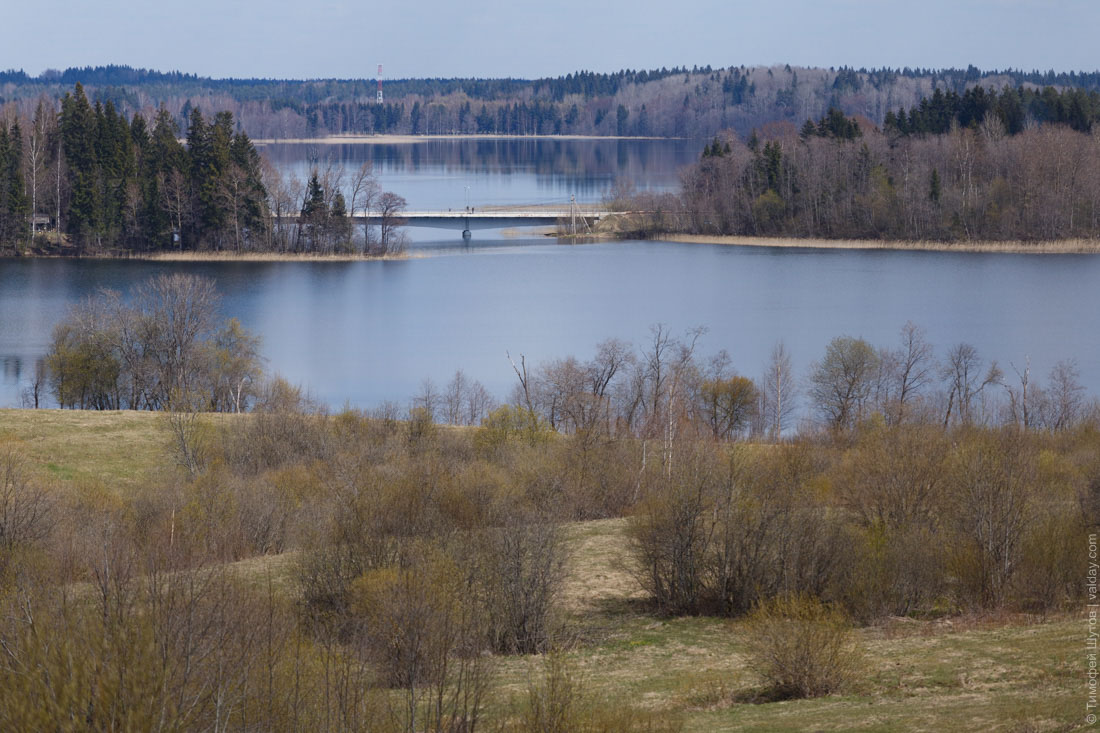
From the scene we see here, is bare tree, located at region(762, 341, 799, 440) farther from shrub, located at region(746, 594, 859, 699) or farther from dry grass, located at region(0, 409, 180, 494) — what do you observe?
shrub, located at region(746, 594, 859, 699)

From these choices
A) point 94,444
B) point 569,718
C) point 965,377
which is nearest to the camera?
point 569,718

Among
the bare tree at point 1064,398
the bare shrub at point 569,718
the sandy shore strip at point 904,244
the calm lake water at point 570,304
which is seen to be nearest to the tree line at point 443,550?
the bare shrub at point 569,718

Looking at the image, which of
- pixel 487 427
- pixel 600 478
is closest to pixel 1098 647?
pixel 600 478

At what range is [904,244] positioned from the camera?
7506cm

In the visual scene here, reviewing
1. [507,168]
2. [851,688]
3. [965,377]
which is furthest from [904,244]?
[507,168]

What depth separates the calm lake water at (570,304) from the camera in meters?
43.7

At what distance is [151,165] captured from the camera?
75750mm

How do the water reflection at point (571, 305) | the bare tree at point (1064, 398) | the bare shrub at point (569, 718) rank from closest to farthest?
the bare shrub at point (569, 718) < the bare tree at point (1064, 398) < the water reflection at point (571, 305)

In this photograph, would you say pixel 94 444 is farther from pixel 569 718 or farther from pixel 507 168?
pixel 507 168

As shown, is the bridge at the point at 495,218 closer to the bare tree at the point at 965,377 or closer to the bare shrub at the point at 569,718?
the bare tree at the point at 965,377

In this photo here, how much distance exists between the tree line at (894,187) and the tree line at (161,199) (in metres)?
23.2

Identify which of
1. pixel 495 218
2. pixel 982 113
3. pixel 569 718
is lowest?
pixel 569 718

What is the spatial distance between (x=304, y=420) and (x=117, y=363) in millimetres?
12311

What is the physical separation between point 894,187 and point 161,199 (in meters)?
A: 47.6
